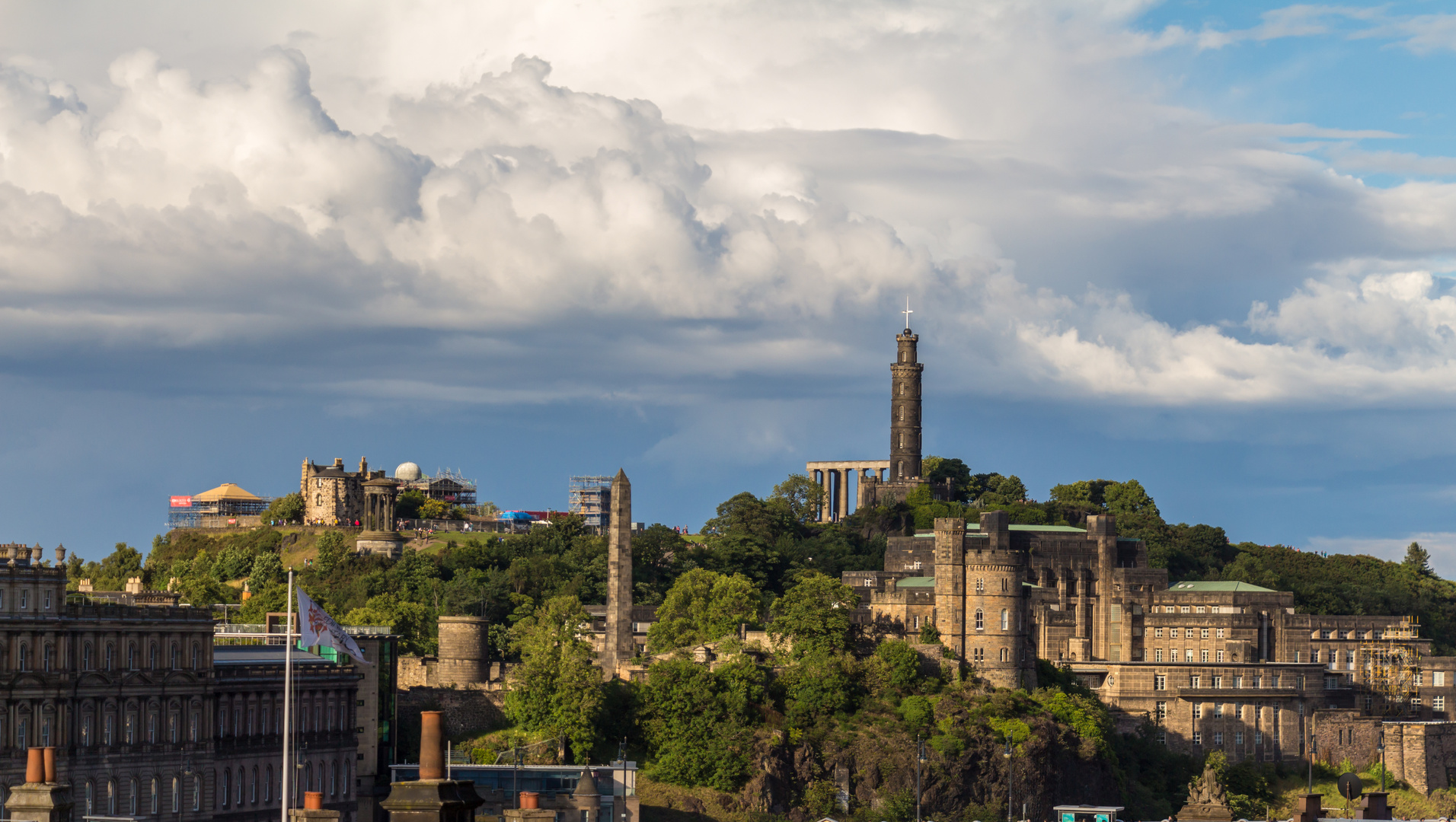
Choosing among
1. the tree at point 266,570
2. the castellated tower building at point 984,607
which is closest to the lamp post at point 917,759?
the castellated tower building at point 984,607

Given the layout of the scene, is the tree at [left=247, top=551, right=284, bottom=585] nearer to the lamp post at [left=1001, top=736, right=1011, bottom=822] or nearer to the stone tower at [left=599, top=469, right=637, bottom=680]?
the stone tower at [left=599, top=469, right=637, bottom=680]

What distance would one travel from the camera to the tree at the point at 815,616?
151 metres

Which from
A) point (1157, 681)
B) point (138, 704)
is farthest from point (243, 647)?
point (1157, 681)

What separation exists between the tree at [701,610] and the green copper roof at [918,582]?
12065mm

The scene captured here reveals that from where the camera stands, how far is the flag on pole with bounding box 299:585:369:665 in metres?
87.7

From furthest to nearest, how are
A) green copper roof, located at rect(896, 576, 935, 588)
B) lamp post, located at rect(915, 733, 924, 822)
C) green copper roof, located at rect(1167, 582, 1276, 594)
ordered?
green copper roof, located at rect(1167, 582, 1276, 594) → green copper roof, located at rect(896, 576, 935, 588) → lamp post, located at rect(915, 733, 924, 822)

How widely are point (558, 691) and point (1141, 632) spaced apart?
5761cm

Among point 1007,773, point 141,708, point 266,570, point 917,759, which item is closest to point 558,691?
point 917,759

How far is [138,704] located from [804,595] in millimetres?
59502

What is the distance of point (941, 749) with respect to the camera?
142m

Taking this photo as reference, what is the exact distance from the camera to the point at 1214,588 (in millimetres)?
178875

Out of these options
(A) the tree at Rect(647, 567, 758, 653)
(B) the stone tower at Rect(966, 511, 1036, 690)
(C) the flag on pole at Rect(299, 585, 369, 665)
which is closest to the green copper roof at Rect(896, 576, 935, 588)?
(B) the stone tower at Rect(966, 511, 1036, 690)

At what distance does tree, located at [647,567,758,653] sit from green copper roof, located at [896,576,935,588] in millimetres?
12065

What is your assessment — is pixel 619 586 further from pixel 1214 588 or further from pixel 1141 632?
pixel 1214 588
